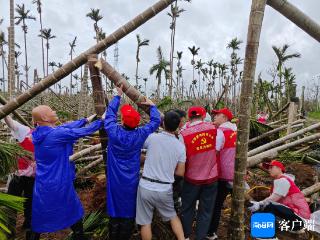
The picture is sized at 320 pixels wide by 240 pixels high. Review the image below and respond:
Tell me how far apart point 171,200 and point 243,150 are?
980 millimetres

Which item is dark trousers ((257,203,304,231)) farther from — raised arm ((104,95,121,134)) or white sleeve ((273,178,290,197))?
raised arm ((104,95,121,134))

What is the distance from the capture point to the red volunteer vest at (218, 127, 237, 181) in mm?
4336

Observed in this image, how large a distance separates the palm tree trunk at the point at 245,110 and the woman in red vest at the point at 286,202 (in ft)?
3.98

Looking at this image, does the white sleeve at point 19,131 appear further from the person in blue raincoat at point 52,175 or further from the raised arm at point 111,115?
the raised arm at point 111,115

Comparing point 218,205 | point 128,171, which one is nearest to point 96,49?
point 128,171

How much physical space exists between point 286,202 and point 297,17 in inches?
103

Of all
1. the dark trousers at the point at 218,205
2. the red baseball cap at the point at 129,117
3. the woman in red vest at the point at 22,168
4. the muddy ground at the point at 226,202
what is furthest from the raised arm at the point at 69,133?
the dark trousers at the point at 218,205

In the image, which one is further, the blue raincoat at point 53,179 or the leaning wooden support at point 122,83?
the leaning wooden support at point 122,83

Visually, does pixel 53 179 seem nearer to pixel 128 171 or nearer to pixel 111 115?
pixel 128 171

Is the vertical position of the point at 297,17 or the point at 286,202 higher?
the point at 297,17

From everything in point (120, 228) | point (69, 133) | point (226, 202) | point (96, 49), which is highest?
point (96, 49)

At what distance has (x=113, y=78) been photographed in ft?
12.9

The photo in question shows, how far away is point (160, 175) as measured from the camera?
11.8 feet

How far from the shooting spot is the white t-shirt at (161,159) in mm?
3605
